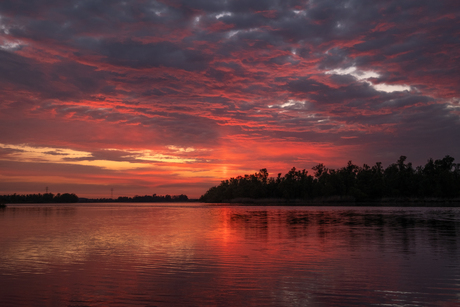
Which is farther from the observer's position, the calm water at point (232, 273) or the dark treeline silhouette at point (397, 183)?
the dark treeline silhouette at point (397, 183)

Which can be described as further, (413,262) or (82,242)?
(82,242)

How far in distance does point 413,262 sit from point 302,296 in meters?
9.24

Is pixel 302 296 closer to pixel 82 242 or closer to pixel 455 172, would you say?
pixel 82 242

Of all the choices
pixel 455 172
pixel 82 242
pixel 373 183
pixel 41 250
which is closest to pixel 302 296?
pixel 41 250

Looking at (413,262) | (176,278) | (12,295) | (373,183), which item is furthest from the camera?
(373,183)

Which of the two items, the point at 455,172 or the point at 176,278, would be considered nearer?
the point at 176,278

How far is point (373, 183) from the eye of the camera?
184m

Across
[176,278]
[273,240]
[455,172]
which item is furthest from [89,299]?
[455,172]

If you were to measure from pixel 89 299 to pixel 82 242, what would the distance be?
16.6m

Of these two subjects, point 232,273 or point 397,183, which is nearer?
point 232,273

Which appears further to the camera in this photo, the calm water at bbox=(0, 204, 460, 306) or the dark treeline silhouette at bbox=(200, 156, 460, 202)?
the dark treeline silhouette at bbox=(200, 156, 460, 202)

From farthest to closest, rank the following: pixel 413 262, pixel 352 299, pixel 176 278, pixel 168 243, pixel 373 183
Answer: pixel 373 183
pixel 168 243
pixel 413 262
pixel 176 278
pixel 352 299

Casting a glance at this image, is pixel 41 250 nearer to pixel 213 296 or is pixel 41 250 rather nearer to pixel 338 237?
pixel 213 296

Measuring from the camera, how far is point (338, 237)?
1172 inches
